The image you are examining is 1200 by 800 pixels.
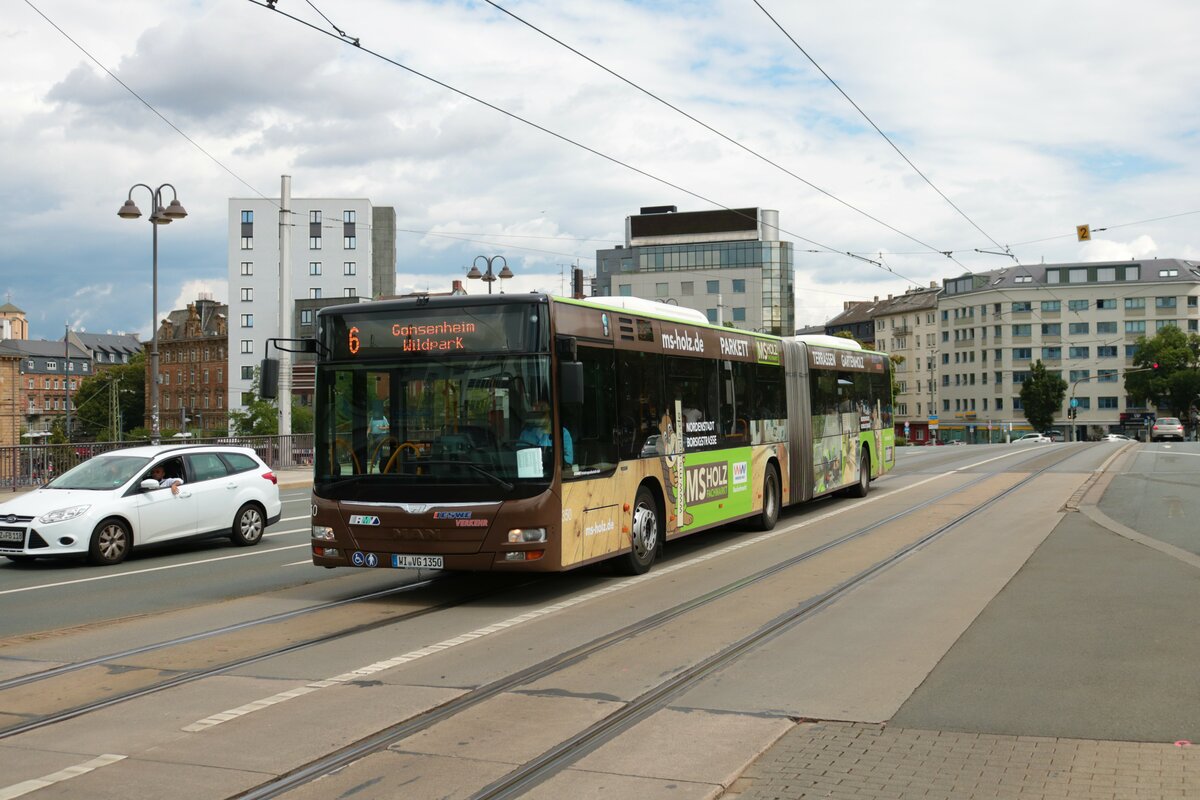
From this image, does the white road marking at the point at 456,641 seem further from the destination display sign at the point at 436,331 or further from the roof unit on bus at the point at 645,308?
the roof unit on bus at the point at 645,308

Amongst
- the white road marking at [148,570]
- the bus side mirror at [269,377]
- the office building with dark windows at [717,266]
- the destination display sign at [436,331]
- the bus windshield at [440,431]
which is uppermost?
the office building with dark windows at [717,266]

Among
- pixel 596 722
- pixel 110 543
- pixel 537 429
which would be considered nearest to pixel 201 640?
pixel 537 429

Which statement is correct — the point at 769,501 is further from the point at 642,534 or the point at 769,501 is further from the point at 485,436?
the point at 485,436

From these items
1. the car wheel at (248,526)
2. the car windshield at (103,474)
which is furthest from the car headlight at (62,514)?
the car wheel at (248,526)

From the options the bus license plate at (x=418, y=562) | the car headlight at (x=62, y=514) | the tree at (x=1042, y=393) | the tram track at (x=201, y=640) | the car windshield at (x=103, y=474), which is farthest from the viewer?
the tree at (x=1042, y=393)

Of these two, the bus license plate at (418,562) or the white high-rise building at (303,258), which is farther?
the white high-rise building at (303,258)

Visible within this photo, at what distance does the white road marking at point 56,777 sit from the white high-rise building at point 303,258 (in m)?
97.2

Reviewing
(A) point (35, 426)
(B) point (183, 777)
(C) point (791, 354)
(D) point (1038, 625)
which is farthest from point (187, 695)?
(A) point (35, 426)

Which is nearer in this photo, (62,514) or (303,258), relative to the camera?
(62,514)

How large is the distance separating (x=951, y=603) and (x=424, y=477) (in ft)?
16.1

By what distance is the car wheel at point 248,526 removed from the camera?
16.9 m

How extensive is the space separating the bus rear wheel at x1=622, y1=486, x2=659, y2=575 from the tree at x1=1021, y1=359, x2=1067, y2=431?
10871cm

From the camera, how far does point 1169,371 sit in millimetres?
111938

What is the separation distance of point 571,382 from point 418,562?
2.19 metres
